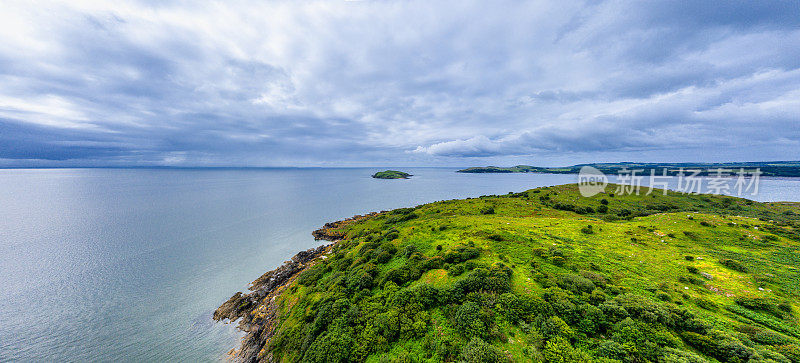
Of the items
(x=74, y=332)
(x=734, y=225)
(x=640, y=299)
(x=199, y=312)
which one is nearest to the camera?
(x=640, y=299)

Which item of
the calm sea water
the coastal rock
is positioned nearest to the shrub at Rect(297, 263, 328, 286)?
the coastal rock

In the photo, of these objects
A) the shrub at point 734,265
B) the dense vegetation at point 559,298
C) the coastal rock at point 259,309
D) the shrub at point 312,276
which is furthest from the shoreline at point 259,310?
the shrub at point 734,265

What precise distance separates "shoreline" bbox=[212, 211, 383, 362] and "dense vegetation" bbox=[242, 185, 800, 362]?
150 cm

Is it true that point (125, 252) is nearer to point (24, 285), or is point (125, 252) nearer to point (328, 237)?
point (24, 285)

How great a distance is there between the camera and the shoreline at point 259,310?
78.1ft

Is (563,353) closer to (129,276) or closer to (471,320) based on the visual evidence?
(471,320)

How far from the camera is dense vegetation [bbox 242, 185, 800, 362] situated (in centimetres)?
1322

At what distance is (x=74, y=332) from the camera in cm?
Result: 2655

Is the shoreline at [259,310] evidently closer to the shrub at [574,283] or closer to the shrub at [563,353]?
the shrub at [563,353]

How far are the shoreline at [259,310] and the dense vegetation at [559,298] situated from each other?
1.50 m

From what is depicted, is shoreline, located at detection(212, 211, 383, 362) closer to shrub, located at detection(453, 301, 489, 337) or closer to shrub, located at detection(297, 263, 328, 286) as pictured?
shrub, located at detection(297, 263, 328, 286)

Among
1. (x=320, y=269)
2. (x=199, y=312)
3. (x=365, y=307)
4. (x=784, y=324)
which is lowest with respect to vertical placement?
(x=199, y=312)

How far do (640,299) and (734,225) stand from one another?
112ft

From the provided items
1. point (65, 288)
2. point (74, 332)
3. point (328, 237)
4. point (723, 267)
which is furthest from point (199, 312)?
point (723, 267)
